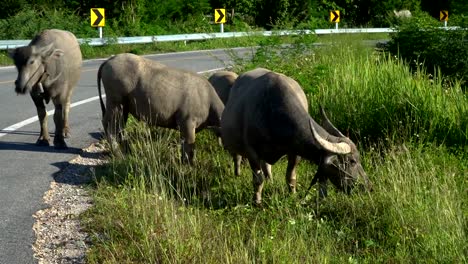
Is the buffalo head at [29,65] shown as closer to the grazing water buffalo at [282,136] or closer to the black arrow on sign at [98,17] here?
the grazing water buffalo at [282,136]

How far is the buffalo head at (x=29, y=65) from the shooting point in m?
12.1

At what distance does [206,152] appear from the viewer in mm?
11898

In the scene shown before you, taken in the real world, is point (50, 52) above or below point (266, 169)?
above

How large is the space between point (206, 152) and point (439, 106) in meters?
3.39

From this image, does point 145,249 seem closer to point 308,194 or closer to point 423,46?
point 308,194

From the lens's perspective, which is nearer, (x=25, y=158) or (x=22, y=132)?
(x=25, y=158)

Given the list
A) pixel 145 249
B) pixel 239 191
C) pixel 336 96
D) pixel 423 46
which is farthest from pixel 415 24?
pixel 145 249

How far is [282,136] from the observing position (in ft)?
29.3

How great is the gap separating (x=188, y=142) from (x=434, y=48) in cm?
777

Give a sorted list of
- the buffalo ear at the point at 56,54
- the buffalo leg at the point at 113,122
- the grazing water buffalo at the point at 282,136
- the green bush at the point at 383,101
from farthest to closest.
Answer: the buffalo ear at the point at 56,54 → the green bush at the point at 383,101 → the buffalo leg at the point at 113,122 → the grazing water buffalo at the point at 282,136

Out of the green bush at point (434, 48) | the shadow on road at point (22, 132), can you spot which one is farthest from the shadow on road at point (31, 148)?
the green bush at point (434, 48)

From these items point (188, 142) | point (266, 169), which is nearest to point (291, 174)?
point (266, 169)

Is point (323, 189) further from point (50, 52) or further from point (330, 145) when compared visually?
point (50, 52)

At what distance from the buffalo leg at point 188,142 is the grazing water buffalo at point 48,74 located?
2.01 metres
